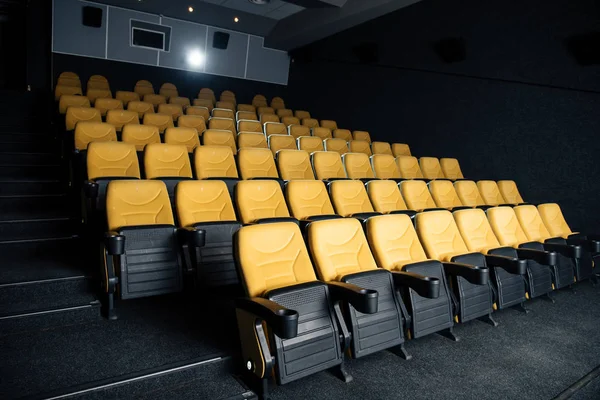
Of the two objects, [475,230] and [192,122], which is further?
[192,122]

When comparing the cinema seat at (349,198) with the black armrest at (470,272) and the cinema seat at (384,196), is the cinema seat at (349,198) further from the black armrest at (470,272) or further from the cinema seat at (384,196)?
the black armrest at (470,272)

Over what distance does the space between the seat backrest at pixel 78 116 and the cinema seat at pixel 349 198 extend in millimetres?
1594

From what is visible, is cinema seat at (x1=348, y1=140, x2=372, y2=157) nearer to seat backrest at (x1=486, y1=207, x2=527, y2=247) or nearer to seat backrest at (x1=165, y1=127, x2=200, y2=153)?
seat backrest at (x1=165, y1=127, x2=200, y2=153)

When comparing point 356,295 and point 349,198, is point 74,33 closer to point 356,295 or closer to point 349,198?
point 349,198

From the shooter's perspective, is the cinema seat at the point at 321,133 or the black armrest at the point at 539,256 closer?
the black armrest at the point at 539,256

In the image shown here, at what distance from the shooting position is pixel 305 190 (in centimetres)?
176

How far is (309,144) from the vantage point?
2846 millimetres

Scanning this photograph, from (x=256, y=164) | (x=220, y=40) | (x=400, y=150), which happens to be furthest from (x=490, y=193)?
(x=220, y=40)

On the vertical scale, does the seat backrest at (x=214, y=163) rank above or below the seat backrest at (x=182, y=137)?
below

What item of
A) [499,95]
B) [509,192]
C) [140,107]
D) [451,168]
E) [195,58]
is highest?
[195,58]

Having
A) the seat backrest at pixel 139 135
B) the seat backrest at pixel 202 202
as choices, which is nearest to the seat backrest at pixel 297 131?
the seat backrest at pixel 139 135

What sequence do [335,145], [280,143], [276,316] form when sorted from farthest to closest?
[335,145]
[280,143]
[276,316]

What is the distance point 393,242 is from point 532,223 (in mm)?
1069

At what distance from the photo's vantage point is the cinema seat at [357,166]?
2.43 m
